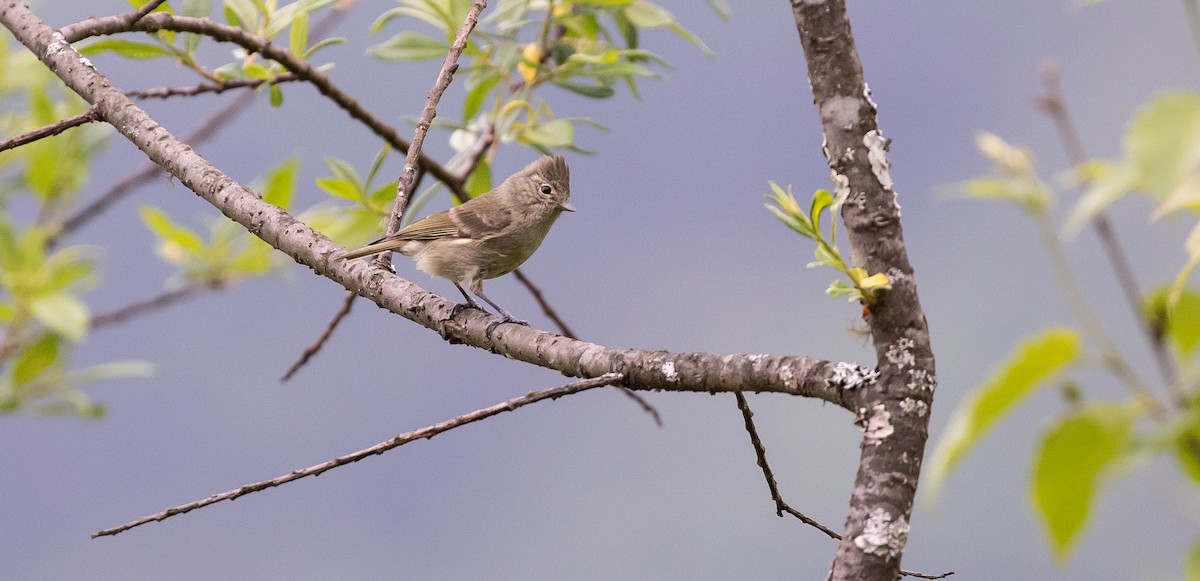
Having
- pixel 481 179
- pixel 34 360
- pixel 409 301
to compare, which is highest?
pixel 481 179

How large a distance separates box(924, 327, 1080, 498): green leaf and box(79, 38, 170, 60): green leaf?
2.86m

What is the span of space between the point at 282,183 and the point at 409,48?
2.36ft

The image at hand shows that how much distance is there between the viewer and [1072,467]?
0.74 meters

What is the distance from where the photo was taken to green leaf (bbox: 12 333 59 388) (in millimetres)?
3521

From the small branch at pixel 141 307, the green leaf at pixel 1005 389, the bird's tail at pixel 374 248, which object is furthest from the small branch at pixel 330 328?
the green leaf at pixel 1005 389

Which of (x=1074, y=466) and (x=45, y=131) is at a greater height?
(x=45, y=131)

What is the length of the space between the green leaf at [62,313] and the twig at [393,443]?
4.97 ft

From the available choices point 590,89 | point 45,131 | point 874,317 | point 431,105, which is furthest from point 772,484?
point 45,131

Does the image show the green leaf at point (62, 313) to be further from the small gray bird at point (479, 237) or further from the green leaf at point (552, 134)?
the green leaf at point (552, 134)

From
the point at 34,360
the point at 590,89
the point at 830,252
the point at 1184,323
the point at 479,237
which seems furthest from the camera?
the point at 479,237

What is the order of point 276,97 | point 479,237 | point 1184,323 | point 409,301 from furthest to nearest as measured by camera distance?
point 479,237
point 276,97
point 409,301
point 1184,323

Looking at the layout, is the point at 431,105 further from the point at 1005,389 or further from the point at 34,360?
the point at 1005,389

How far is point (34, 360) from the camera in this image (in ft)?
11.6

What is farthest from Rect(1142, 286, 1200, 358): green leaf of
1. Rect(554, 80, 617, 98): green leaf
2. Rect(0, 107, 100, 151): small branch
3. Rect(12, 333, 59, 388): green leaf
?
Rect(12, 333, 59, 388): green leaf
